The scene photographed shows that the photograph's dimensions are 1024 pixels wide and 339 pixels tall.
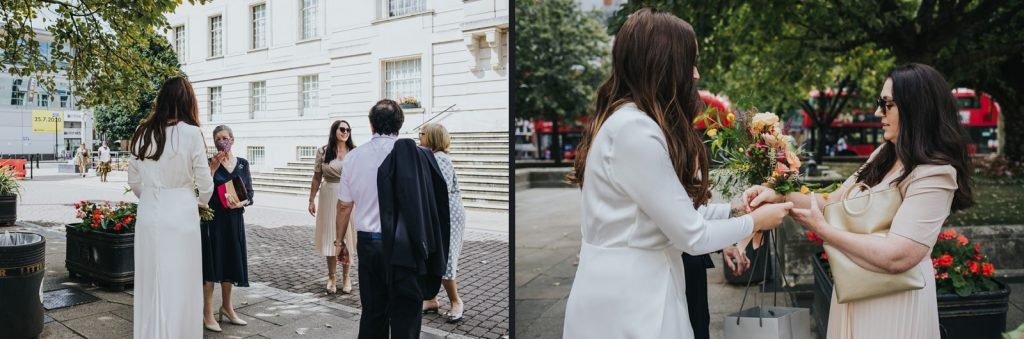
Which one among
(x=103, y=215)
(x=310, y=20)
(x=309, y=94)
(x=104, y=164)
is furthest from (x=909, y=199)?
(x=103, y=215)

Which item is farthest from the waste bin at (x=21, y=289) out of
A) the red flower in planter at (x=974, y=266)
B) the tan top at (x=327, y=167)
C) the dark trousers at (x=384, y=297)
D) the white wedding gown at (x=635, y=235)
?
the red flower in planter at (x=974, y=266)

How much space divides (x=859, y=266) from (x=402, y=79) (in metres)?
2.45

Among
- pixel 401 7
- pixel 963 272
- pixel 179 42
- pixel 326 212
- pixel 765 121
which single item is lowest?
pixel 963 272

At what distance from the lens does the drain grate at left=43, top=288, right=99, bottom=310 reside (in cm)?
389

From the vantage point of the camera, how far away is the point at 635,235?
69.4 inches

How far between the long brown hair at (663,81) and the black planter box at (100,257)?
3547mm

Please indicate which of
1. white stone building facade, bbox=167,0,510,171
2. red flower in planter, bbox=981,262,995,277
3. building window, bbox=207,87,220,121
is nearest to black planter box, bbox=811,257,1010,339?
red flower in planter, bbox=981,262,995,277

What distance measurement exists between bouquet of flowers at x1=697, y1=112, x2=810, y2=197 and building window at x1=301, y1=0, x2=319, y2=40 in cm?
244

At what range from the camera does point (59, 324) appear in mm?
3816

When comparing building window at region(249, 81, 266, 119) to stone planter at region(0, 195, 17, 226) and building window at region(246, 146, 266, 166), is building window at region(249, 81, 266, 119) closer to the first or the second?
building window at region(246, 146, 266, 166)

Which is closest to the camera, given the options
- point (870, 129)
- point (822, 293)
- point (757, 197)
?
point (757, 197)

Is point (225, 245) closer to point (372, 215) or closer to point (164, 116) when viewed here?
point (164, 116)

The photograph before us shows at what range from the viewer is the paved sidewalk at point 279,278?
370 cm

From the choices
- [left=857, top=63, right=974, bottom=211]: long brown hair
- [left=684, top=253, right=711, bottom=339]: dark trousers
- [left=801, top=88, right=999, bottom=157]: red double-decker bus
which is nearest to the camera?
[left=857, top=63, right=974, bottom=211]: long brown hair
